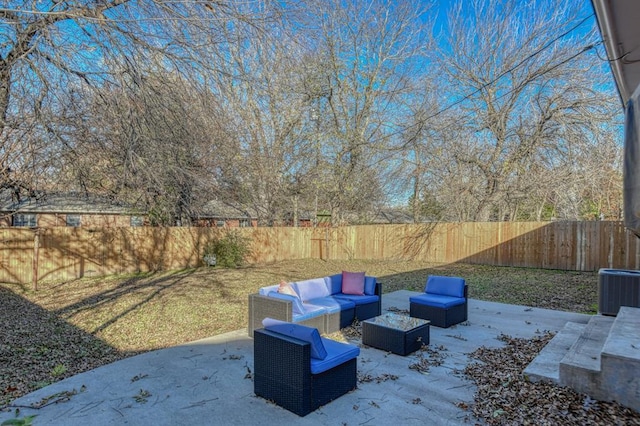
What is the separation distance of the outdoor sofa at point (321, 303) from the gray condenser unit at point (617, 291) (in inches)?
140

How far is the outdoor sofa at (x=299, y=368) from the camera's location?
3088 millimetres

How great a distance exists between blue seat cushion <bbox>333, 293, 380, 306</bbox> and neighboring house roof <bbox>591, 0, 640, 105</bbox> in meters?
4.41

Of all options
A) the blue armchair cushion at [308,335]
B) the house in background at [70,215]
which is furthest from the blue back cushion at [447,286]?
the house in background at [70,215]

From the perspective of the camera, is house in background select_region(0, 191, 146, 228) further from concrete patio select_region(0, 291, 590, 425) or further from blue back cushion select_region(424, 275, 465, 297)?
blue back cushion select_region(424, 275, 465, 297)

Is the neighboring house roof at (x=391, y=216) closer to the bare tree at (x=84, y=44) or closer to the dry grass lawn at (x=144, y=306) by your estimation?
the dry grass lawn at (x=144, y=306)

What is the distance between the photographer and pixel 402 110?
1698 centimetres

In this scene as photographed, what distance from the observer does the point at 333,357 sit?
131 inches

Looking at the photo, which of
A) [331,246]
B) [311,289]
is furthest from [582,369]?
[331,246]

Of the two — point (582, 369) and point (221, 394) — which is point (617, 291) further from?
point (221, 394)

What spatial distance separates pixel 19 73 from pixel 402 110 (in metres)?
14.8

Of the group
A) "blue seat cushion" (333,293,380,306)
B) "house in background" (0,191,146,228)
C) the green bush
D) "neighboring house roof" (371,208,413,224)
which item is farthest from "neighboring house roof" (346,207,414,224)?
"blue seat cushion" (333,293,380,306)

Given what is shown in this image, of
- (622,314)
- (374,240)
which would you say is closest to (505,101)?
(374,240)

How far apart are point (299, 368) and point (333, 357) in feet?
1.25

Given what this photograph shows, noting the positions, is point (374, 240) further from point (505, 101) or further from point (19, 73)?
point (19, 73)
